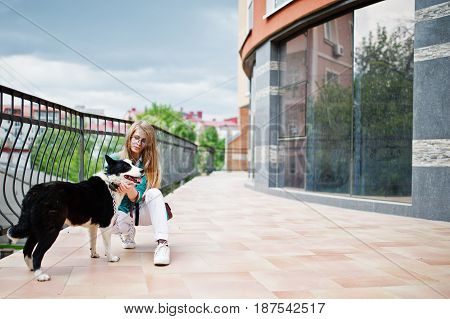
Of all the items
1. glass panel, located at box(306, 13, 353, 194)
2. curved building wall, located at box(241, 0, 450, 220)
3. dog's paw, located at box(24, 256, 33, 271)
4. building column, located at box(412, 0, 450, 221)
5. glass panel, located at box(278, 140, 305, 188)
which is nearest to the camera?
dog's paw, located at box(24, 256, 33, 271)

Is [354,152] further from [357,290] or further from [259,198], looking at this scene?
[357,290]

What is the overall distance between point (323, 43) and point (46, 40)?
4.14 meters

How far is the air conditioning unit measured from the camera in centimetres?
684

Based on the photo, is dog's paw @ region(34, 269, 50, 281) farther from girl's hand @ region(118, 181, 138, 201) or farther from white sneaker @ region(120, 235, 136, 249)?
white sneaker @ region(120, 235, 136, 249)

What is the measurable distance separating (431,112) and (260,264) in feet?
10.9

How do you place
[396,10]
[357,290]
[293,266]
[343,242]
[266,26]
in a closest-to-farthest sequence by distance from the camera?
[357,290]
[293,266]
[343,242]
[396,10]
[266,26]

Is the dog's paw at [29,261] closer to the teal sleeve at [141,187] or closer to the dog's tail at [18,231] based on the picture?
the dog's tail at [18,231]

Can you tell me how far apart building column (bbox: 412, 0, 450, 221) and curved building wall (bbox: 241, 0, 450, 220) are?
11 mm

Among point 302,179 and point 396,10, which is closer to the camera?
point 396,10

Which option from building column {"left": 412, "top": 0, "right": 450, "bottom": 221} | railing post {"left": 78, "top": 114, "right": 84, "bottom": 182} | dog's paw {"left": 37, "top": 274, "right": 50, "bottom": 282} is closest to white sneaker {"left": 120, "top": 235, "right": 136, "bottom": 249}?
dog's paw {"left": 37, "top": 274, "right": 50, "bottom": 282}

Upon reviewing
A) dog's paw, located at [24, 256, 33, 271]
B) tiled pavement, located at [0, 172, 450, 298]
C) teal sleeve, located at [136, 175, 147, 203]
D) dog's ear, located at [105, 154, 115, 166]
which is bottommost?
tiled pavement, located at [0, 172, 450, 298]

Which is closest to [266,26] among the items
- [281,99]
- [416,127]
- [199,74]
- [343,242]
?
[281,99]

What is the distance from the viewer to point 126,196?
313 centimetres

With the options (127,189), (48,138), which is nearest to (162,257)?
(127,189)
